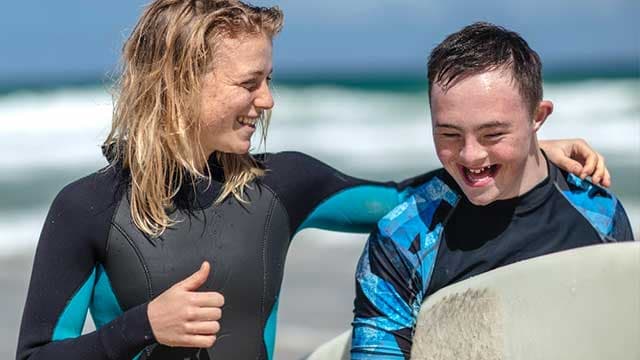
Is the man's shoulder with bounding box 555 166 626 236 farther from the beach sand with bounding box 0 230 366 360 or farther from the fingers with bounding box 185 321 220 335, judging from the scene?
the beach sand with bounding box 0 230 366 360

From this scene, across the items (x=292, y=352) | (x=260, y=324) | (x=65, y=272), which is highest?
(x=65, y=272)

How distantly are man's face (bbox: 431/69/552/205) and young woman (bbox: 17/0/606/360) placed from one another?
0.29 m

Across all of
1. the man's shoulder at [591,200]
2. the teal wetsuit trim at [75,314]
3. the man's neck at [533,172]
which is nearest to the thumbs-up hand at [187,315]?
the teal wetsuit trim at [75,314]

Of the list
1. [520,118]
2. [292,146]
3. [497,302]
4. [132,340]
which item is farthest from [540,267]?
[292,146]

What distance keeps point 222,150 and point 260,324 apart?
413mm

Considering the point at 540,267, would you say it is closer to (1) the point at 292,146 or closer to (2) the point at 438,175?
(2) the point at 438,175

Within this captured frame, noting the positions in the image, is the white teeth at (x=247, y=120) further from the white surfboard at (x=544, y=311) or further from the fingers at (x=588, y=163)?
the fingers at (x=588, y=163)

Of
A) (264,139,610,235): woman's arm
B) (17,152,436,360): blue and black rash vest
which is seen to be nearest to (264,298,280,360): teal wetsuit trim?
(17,152,436,360): blue and black rash vest

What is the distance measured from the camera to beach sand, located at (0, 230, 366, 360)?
516 centimetres

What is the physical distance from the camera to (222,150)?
230 centimetres

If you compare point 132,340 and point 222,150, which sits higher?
point 222,150

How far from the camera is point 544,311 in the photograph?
84.7 inches

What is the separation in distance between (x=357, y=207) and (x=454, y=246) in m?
0.32

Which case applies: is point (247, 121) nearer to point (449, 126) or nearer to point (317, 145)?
point (449, 126)
